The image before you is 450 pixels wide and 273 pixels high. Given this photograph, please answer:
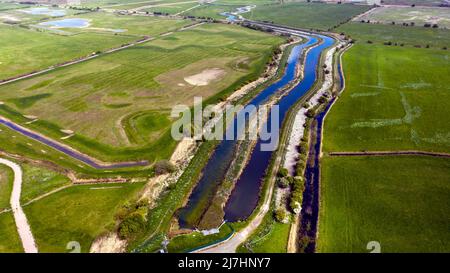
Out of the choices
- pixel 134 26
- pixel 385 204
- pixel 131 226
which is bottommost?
pixel 131 226

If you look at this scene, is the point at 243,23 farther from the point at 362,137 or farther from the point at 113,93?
the point at 362,137

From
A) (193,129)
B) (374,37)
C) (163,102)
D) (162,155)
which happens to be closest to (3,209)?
(162,155)

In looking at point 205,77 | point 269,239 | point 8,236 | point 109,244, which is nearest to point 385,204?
point 269,239

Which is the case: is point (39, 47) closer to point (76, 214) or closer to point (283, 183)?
point (76, 214)

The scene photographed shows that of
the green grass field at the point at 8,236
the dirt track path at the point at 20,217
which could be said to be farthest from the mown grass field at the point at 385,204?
the green grass field at the point at 8,236

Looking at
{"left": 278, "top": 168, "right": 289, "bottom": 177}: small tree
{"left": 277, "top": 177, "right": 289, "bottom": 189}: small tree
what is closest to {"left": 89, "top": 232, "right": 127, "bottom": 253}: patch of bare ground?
{"left": 277, "top": 177, "right": 289, "bottom": 189}: small tree

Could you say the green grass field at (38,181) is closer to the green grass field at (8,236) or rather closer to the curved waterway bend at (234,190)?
the green grass field at (8,236)

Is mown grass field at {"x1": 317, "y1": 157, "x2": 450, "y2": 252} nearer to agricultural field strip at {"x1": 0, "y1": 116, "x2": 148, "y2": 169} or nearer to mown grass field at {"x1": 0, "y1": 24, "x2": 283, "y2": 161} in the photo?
mown grass field at {"x1": 0, "y1": 24, "x2": 283, "y2": 161}
